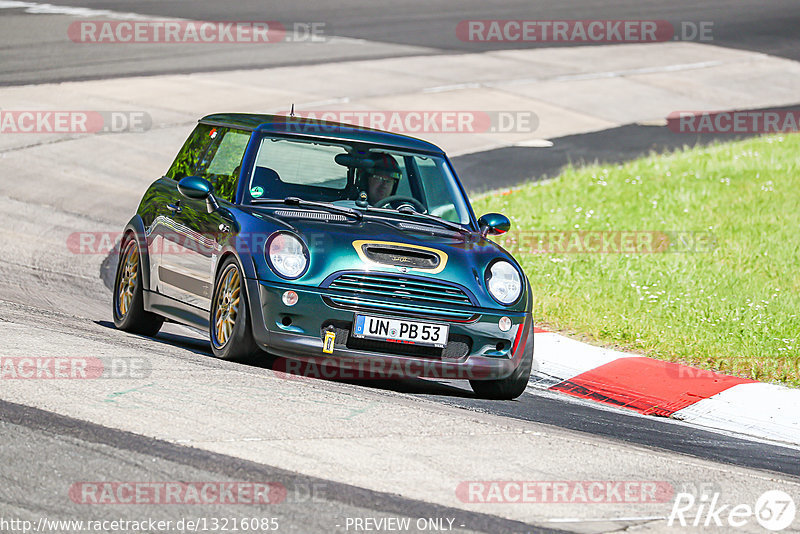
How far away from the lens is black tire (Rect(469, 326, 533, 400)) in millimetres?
7374

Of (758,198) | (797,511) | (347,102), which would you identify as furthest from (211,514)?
(347,102)

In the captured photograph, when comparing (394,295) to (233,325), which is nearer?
(394,295)

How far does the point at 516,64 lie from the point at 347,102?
6.21m

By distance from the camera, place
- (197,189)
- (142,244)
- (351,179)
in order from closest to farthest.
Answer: (197,189)
(351,179)
(142,244)

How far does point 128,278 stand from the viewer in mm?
8648

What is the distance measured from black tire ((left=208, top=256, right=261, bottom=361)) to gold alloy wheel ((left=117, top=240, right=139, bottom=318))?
1339 millimetres

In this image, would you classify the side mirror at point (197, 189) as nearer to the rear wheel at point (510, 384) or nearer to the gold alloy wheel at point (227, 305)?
the gold alloy wheel at point (227, 305)

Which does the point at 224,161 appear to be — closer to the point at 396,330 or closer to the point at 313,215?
the point at 313,215

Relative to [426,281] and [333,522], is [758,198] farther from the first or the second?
[333,522]

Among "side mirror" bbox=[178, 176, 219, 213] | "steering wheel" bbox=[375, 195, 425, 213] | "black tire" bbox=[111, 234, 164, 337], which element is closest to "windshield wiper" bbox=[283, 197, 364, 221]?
"steering wheel" bbox=[375, 195, 425, 213]

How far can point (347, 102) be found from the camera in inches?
783

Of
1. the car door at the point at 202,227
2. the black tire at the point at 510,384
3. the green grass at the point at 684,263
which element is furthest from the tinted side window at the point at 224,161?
the green grass at the point at 684,263

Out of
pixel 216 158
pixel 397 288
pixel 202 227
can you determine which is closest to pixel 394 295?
pixel 397 288

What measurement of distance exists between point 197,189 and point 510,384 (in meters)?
2.25
